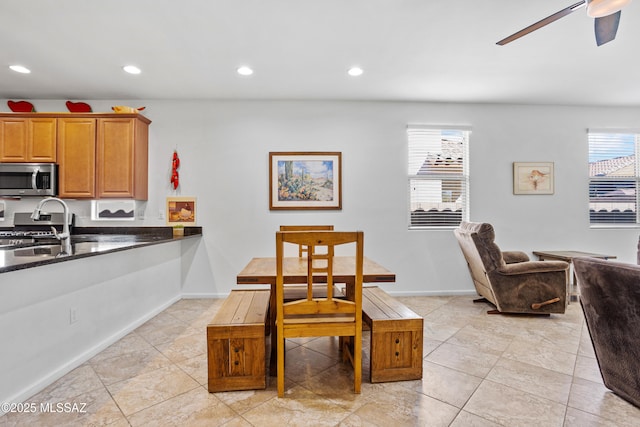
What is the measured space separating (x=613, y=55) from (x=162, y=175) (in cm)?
519

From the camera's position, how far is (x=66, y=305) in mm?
2143

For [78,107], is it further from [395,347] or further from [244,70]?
[395,347]

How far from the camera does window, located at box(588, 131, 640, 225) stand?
439cm

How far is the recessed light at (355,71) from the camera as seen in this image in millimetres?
3227

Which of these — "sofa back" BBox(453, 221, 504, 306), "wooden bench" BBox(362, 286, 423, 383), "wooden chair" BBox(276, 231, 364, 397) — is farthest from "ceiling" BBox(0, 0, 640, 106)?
"wooden bench" BBox(362, 286, 423, 383)

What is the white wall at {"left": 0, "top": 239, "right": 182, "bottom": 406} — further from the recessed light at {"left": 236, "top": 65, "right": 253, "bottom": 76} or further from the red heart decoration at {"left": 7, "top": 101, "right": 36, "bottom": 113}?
the red heart decoration at {"left": 7, "top": 101, "right": 36, "bottom": 113}

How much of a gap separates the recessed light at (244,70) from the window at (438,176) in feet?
7.45

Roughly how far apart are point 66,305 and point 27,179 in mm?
2535

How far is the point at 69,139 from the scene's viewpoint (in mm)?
3697

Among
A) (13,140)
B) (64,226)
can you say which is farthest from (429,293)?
(13,140)

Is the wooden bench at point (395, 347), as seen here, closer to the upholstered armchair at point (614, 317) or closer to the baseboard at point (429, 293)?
the upholstered armchair at point (614, 317)

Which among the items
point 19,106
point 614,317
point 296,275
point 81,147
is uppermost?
point 19,106

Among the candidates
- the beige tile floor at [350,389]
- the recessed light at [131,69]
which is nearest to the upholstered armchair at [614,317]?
the beige tile floor at [350,389]

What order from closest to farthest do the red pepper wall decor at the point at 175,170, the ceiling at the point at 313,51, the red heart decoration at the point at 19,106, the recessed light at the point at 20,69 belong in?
the ceiling at the point at 313,51 → the recessed light at the point at 20,69 → the red heart decoration at the point at 19,106 → the red pepper wall decor at the point at 175,170
